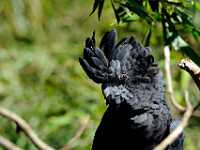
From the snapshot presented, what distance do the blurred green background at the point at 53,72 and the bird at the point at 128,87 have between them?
1041 millimetres

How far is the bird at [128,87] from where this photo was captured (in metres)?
1.85

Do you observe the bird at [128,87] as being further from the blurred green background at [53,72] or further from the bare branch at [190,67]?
the blurred green background at [53,72]

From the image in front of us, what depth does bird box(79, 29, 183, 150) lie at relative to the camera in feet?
6.08

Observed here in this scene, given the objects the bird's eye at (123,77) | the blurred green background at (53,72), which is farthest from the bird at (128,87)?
the blurred green background at (53,72)

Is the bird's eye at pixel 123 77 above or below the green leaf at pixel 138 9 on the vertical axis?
below

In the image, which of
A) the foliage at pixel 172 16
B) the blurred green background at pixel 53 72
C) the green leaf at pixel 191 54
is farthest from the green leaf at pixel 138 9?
the blurred green background at pixel 53 72

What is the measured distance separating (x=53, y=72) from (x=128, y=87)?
2301mm

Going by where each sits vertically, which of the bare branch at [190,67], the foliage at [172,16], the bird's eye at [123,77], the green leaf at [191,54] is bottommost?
the bare branch at [190,67]

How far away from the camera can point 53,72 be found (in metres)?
4.14

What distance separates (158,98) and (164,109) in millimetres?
A: 33

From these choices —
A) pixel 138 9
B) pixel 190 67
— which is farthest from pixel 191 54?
pixel 138 9

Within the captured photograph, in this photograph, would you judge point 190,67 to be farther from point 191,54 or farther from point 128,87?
point 128,87

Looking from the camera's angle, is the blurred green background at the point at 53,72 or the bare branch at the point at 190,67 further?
the blurred green background at the point at 53,72

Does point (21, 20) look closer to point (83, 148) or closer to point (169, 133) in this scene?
point (83, 148)
